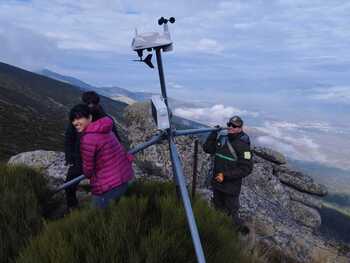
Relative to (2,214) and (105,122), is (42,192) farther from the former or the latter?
(105,122)

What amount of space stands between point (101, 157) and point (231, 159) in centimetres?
331

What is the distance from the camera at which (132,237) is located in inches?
137

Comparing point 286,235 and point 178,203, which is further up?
point 178,203

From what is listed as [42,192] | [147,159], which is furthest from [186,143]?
[42,192]

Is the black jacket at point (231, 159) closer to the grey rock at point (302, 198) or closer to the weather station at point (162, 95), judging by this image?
the weather station at point (162, 95)

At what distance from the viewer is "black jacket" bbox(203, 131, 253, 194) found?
7.46 m

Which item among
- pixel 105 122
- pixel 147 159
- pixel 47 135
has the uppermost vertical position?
pixel 105 122

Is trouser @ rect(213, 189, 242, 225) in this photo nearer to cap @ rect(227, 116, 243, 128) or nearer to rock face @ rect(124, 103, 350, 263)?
rock face @ rect(124, 103, 350, 263)

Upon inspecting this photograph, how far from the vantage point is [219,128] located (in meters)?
6.23

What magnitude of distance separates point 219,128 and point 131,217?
285cm

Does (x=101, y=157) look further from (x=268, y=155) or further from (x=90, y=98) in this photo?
(x=268, y=155)

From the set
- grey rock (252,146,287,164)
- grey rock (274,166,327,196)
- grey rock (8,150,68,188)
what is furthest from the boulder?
grey rock (8,150,68,188)

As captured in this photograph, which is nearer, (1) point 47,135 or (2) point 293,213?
(2) point 293,213

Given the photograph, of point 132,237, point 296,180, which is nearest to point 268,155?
point 296,180
